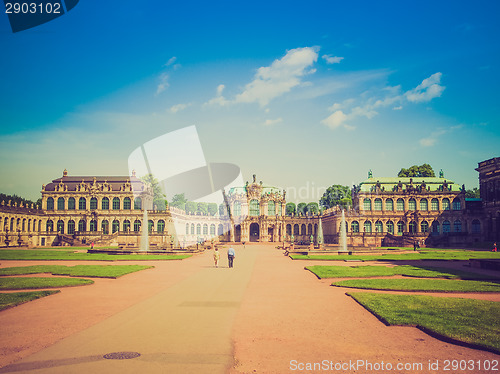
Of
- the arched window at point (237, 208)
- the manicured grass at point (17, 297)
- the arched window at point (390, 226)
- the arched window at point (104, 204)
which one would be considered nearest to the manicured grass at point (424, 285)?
the manicured grass at point (17, 297)

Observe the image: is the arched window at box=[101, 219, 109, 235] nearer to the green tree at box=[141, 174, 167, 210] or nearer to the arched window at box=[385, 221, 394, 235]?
the green tree at box=[141, 174, 167, 210]

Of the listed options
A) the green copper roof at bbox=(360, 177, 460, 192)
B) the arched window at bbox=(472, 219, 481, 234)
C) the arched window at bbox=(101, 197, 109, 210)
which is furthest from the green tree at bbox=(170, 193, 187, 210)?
the arched window at bbox=(472, 219, 481, 234)

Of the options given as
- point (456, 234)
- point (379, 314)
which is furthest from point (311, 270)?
point (456, 234)

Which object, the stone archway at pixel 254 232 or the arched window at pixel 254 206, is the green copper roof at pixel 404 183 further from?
the stone archway at pixel 254 232

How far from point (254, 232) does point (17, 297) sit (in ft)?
306

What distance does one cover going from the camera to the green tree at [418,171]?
109 meters

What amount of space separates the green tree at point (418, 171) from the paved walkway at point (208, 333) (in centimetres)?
10018

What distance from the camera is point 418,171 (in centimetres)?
11000

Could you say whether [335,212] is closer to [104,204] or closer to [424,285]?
[104,204]

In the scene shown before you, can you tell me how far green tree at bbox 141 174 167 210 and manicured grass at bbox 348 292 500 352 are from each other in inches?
3843

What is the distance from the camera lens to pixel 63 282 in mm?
22000

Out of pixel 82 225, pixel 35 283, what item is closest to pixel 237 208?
pixel 82 225

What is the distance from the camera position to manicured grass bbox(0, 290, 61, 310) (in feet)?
51.8

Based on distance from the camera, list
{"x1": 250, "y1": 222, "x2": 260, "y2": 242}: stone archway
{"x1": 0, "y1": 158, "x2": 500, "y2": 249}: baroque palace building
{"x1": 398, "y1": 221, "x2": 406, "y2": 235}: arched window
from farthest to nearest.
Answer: {"x1": 250, "y1": 222, "x2": 260, "y2": 242}: stone archway → {"x1": 398, "y1": 221, "x2": 406, "y2": 235}: arched window → {"x1": 0, "y1": 158, "x2": 500, "y2": 249}: baroque palace building
